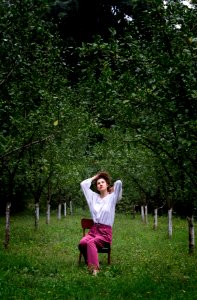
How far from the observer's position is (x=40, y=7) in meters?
9.80

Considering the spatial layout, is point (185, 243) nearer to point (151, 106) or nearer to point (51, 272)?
point (51, 272)

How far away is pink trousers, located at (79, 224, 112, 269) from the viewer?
11.0m

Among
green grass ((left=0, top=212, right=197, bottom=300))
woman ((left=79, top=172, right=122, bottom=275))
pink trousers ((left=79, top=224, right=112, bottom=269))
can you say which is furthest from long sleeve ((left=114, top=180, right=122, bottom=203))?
green grass ((left=0, top=212, right=197, bottom=300))

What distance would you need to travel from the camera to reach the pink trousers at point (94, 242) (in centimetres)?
1104

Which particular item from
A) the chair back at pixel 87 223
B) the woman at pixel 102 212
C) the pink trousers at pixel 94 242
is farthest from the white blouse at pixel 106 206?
the chair back at pixel 87 223

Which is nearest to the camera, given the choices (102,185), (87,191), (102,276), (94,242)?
(102,276)

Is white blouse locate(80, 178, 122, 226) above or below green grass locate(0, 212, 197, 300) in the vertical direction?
above

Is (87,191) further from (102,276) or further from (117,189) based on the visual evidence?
(102,276)

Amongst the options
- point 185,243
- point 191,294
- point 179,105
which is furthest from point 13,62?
point 185,243

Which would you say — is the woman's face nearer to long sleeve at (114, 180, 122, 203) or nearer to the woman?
the woman

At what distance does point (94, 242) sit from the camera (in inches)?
447

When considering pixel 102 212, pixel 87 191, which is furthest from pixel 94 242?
pixel 87 191

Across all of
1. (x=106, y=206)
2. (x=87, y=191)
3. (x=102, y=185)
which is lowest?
(x=106, y=206)

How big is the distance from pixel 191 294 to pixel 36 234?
14.7 metres
